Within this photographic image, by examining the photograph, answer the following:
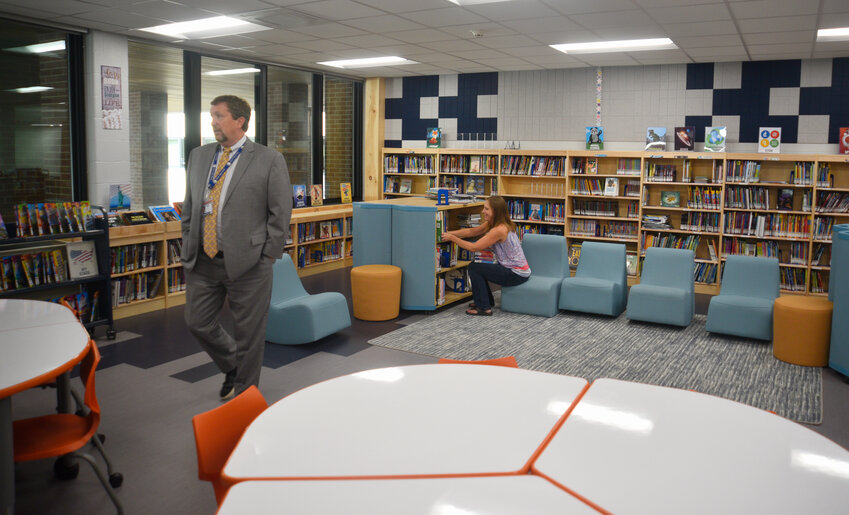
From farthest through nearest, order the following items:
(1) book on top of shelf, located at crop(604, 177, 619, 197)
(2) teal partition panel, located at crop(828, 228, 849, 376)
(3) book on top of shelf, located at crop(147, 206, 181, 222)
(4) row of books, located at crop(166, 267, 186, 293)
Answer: (1) book on top of shelf, located at crop(604, 177, 619, 197)
(4) row of books, located at crop(166, 267, 186, 293)
(3) book on top of shelf, located at crop(147, 206, 181, 222)
(2) teal partition panel, located at crop(828, 228, 849, 376)

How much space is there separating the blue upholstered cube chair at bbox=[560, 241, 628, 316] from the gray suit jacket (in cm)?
377

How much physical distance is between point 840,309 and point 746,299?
1.13 m

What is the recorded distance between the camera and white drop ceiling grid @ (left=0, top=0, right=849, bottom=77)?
545cm

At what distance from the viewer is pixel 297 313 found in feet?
17.8

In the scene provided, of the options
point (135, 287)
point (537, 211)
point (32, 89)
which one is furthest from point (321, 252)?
point (32, 89)

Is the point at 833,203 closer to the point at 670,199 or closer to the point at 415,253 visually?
the point at 670,199

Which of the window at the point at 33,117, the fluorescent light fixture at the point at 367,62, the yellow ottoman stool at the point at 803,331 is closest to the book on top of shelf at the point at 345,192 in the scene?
the fluorescent light fixture at the point at 367,62

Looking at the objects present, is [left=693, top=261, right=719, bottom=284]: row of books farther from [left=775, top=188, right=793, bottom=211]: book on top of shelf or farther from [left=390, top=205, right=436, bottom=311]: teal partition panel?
[left=390, top=205, right=436, bottom=311]: teal partition panel

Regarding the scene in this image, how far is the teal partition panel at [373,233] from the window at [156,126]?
2589 mm

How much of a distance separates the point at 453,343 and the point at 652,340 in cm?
184

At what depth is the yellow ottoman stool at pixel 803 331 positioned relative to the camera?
5.06 metres

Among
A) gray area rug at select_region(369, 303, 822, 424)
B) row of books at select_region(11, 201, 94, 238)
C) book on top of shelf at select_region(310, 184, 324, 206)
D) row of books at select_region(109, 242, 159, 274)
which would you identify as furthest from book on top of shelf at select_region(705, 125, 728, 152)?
row of books at select_region(11, 201, 94, 238)

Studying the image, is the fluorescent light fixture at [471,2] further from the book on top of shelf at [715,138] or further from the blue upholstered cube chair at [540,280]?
the book on top of shelf at [715,138]

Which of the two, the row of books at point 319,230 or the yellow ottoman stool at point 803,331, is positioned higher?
the row of books at point 319,230
